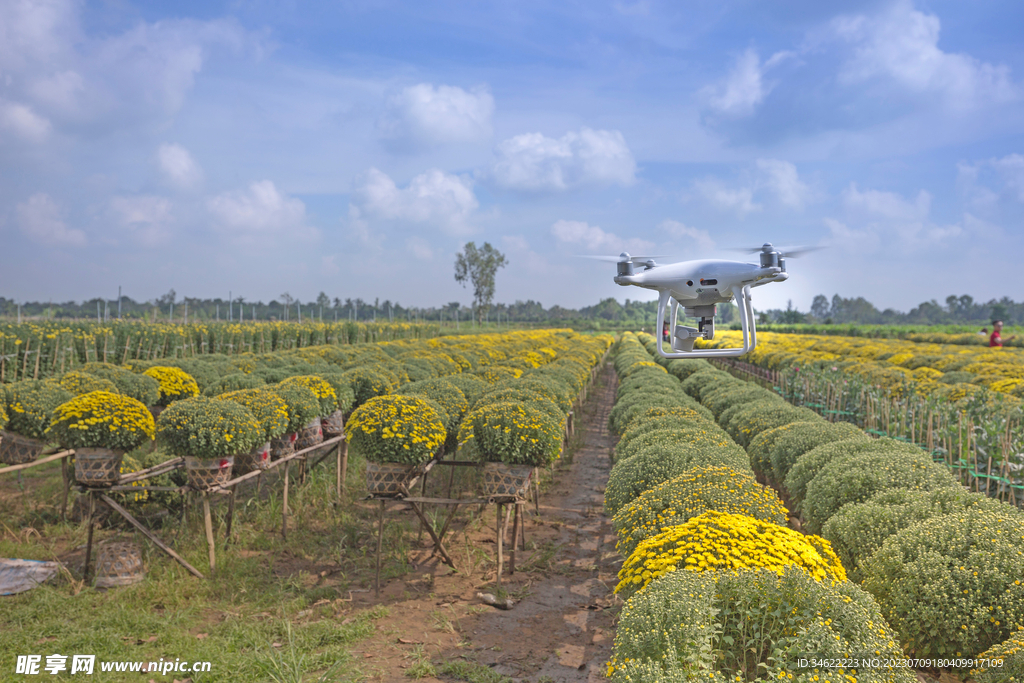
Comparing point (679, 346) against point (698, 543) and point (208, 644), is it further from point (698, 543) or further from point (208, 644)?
point (208, 644)

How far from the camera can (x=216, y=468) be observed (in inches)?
316

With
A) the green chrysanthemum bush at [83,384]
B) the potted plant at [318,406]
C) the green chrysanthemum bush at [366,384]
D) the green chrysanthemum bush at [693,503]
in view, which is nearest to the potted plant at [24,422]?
the green chrysanthemum bush at [83,384]

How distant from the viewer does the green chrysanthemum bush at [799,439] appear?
345 inches

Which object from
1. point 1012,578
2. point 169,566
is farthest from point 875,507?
point 169,566

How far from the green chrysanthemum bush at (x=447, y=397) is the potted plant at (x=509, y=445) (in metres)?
1.24

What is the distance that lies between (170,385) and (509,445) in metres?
9.13

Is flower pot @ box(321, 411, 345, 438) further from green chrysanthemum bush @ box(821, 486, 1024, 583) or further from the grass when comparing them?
green chrysanthemum bush @ box(821, 486, 1024, 583)

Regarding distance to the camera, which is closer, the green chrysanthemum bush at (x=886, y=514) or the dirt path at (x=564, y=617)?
the green chrysanthemum bush at (x=886, y=514)

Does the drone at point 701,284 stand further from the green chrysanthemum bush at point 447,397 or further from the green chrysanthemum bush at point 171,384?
the green chrysanthemum bush at point 171,384

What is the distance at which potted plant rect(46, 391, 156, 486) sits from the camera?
775 cm

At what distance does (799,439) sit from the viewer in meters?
8.98

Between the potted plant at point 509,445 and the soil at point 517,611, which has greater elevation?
the potted plant at point 509,445

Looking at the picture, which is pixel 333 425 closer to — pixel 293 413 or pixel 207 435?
pixel 293 413

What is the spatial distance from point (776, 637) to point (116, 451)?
8242 mm
